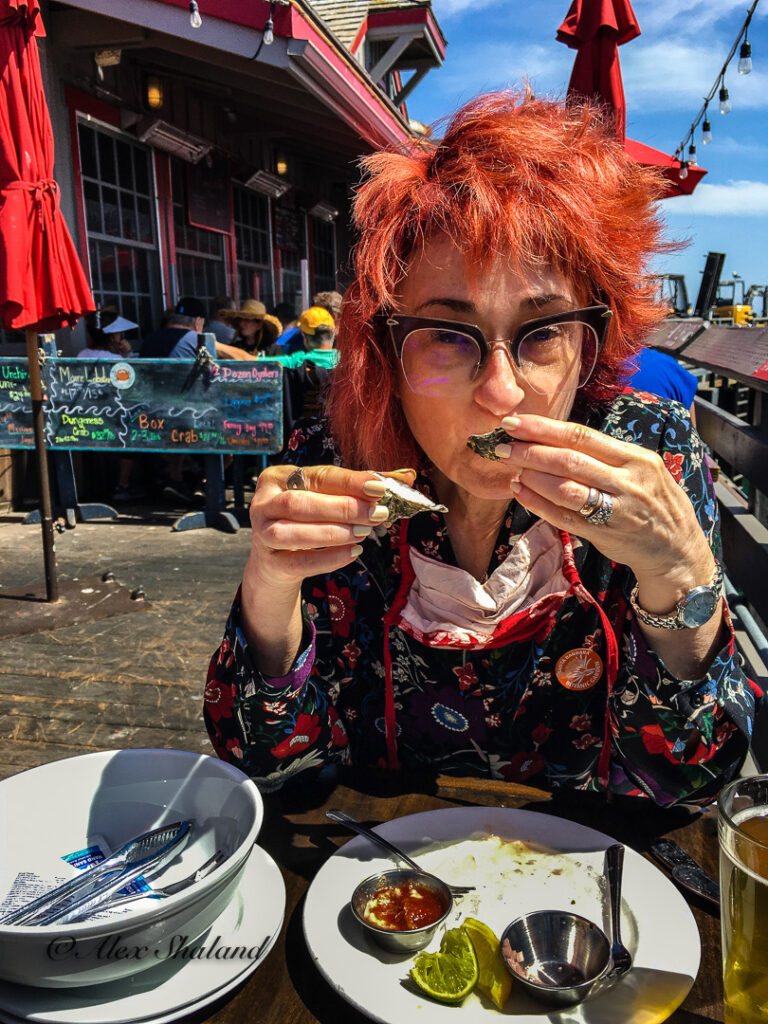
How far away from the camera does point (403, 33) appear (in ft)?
38.4

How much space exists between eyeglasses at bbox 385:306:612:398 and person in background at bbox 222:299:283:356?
262 inches

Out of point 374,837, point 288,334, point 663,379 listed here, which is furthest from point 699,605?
point 288,334

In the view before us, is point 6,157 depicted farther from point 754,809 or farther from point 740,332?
point 754,809

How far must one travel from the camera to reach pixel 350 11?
37.6 feet

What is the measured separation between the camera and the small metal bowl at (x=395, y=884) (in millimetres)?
838

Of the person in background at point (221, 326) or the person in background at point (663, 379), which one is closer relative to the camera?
the person in background at point (663, 379)

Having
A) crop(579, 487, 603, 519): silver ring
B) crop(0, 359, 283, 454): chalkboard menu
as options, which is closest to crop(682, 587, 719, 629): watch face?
crop(579, 487, 603, 519): silver ring

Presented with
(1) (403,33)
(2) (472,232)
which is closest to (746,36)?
(1) (403,33)

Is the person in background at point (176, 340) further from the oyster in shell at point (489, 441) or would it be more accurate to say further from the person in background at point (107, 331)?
the oyster in shell at point (489, 441)

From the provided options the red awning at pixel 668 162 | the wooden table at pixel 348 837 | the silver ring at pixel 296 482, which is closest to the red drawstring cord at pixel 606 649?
the wooden table at pixel 348 837

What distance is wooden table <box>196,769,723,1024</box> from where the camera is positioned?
0.78 m

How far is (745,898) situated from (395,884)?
438 millimetres

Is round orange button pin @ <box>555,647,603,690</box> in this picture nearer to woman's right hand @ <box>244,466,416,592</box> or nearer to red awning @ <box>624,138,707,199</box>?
woman's right hand @ <box>244,466,416,592</box>

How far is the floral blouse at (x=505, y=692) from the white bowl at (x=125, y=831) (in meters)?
0.25
